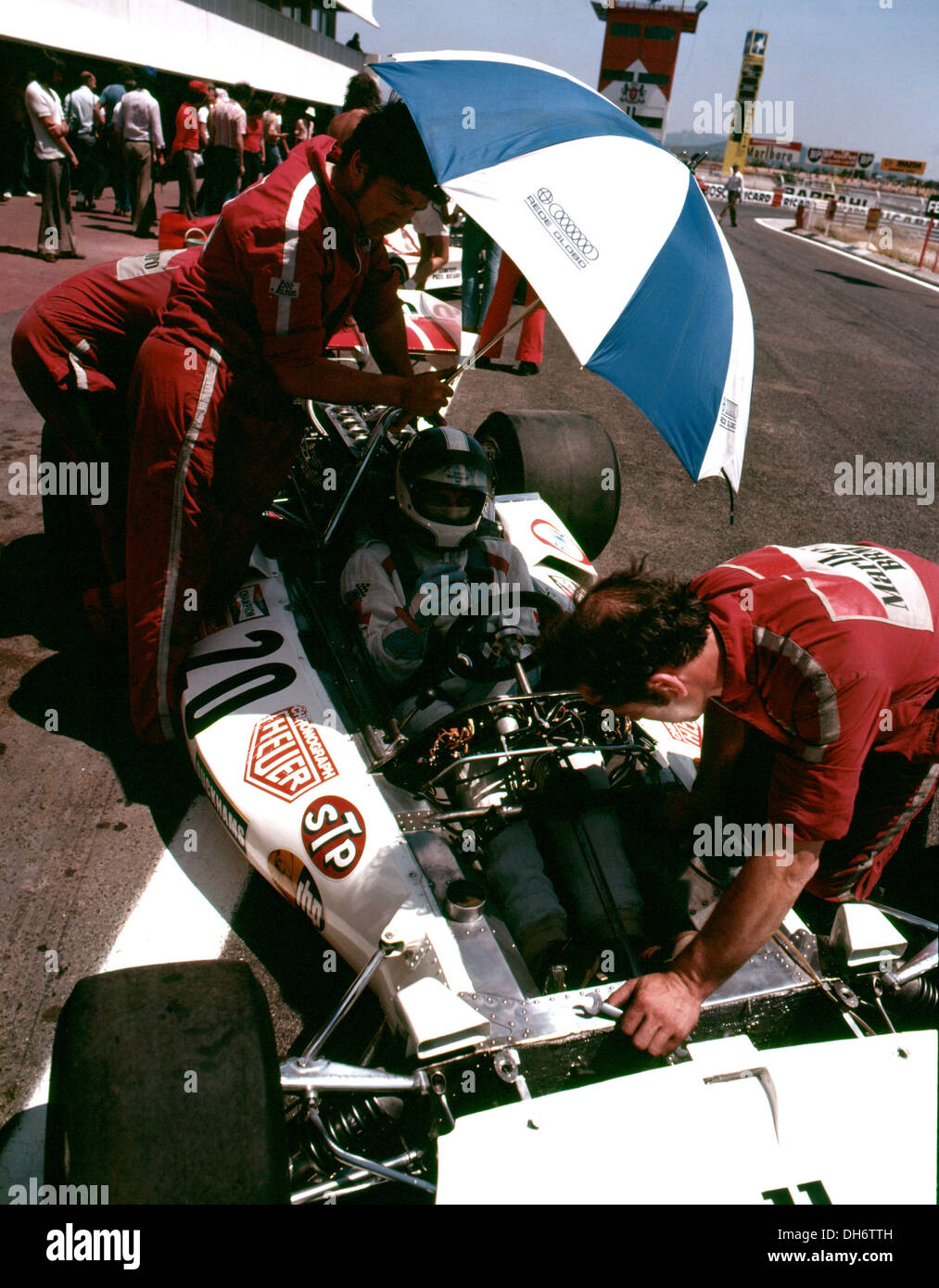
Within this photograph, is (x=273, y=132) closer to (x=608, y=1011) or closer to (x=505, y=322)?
(x=505, y=322)

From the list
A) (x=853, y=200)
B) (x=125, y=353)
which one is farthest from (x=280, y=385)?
(x=853, y=200)

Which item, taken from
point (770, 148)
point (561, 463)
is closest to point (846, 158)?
point (770, 148)

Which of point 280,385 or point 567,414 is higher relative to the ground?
point 280,385

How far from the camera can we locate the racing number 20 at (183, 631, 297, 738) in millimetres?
2781

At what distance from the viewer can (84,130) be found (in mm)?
12656

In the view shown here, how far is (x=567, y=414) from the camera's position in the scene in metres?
4.60

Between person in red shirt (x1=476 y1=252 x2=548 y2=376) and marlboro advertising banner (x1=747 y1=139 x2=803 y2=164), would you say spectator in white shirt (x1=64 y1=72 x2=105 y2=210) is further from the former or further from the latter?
marlboro advertising banner (x1=747 y1=139 x2=803 y2=164)

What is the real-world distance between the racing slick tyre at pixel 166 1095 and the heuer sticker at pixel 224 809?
787 millimetres

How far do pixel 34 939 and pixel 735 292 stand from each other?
268 cm

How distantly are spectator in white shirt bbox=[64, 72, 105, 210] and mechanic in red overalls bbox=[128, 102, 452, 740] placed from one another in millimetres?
12204

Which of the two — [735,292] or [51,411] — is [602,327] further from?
[51,411]

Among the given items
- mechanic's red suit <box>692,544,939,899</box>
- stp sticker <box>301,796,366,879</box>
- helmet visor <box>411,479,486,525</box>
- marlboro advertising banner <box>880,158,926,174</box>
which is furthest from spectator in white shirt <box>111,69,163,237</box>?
marlboro advertising banner <box>880,158,926,174</box>

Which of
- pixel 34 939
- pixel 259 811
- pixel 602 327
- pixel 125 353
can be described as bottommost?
pixel 34 939

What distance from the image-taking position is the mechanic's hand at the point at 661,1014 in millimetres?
1809
